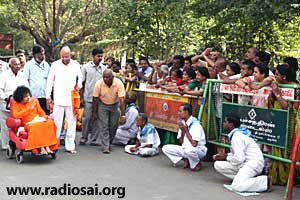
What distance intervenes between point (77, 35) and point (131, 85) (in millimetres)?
15514

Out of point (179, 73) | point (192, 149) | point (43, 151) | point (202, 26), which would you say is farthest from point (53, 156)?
point (202, 26)

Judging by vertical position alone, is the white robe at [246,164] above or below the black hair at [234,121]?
below

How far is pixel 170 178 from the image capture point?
702 cm

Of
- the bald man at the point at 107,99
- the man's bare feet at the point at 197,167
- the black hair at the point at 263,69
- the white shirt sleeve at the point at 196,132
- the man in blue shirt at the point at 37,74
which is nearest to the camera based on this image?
the black hair at the point at 263,69

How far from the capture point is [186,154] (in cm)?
750

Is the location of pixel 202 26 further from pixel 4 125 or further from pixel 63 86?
pixel 4 125

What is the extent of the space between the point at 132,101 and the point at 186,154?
2.77m

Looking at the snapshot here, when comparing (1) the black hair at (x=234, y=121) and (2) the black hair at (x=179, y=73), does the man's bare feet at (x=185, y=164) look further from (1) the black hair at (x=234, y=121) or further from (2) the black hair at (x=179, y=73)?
(2) the black hair at (x=179, y=73)

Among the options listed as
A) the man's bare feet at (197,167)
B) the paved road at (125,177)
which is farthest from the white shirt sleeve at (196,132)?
the paved road at (125,177)

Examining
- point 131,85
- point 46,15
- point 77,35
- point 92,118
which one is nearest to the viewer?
point 92,118

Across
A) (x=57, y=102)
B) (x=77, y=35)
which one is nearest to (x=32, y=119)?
(x=57, y=102)

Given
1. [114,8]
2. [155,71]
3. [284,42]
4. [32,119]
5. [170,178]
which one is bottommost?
[170,178]

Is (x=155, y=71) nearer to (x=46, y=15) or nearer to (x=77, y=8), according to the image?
(x=77, y=8)

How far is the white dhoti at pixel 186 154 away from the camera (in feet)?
24.5
